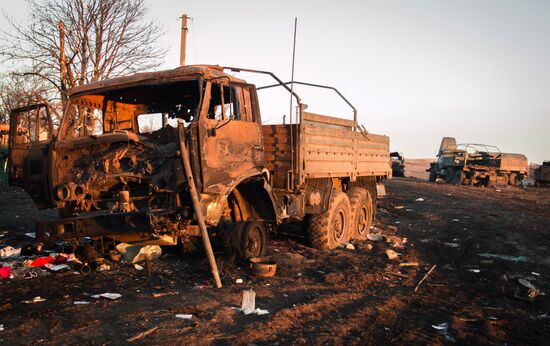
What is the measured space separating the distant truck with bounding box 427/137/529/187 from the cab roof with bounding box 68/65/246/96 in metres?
23.0

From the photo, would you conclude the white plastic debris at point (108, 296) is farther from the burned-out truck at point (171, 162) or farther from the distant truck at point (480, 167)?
the distant truck at point (480, 167)

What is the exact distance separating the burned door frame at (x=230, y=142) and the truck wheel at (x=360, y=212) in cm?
350

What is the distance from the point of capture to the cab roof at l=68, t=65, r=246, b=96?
5316 mm

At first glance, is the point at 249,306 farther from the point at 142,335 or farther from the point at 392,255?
the point at 392,255

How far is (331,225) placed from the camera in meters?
7.87

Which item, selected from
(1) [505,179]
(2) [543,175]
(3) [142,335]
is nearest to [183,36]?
(3) [142,335]

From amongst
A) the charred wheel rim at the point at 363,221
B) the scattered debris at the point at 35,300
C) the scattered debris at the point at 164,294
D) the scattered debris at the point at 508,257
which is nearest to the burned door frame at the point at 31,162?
the scattered debris at the point at 35,300

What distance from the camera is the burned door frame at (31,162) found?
5.22 meters

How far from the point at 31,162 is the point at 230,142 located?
239cm

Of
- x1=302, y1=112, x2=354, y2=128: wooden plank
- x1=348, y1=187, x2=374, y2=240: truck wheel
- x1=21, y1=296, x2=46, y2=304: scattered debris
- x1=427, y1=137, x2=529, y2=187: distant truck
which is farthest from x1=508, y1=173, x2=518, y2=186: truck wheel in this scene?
x1=21, y1=296, x2=46, y2=304: scattered debris

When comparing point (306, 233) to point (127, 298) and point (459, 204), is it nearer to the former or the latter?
point (127, 298)

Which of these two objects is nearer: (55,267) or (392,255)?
(55,267)

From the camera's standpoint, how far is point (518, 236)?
909 cm

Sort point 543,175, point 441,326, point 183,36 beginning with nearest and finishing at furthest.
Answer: point 441,326
point 183,36
point 543,175
